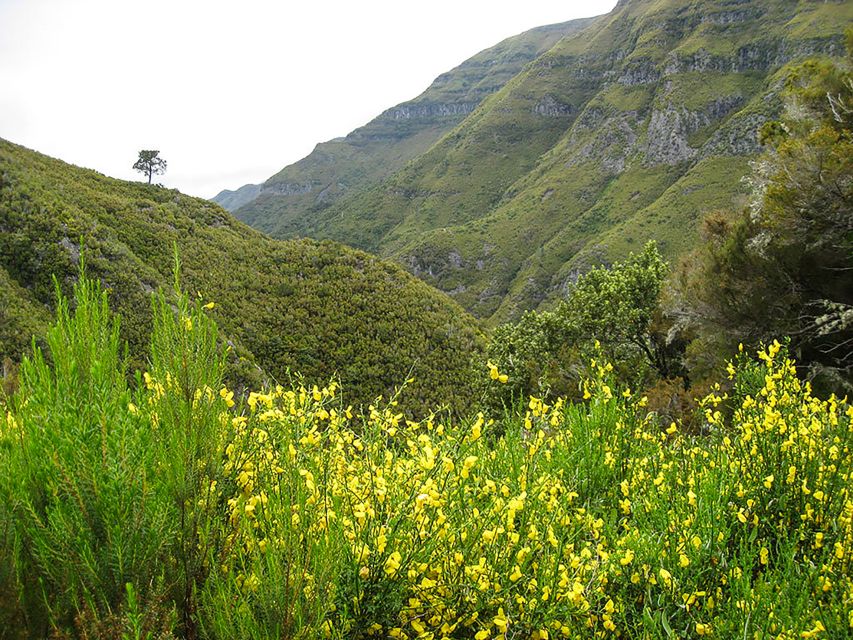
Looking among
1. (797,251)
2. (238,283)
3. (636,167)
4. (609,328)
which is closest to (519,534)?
(797,251)

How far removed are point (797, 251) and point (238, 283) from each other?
34708mm

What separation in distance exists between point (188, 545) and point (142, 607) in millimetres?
278

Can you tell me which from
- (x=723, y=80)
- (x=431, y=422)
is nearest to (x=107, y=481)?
(x=431, y=422)

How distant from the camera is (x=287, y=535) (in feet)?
5.76

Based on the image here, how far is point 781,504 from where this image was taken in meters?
3.15

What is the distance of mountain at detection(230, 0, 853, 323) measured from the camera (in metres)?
107

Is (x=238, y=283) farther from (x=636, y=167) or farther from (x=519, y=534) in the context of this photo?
Result: (x=636, y=167)

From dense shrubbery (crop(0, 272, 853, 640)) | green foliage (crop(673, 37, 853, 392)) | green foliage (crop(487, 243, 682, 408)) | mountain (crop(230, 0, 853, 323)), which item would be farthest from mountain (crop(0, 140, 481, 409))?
mountain (crop(230, 0, 853, 323))

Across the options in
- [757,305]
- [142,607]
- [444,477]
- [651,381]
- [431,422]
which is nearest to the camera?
[142,607]

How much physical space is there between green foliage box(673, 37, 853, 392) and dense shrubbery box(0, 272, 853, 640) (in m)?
9.01

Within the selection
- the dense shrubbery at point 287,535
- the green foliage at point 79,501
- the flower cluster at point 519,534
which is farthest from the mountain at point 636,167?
the green foliage at point 79,501

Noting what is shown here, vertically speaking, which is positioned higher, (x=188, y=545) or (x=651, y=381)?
(x=188, y=545)

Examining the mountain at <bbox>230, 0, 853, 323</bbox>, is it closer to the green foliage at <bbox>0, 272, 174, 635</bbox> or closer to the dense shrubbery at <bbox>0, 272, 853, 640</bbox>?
the dense shrubbery at <bbox>0, 272, 853, 640</bbox>

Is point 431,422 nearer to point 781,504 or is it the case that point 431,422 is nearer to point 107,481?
point 107,481
